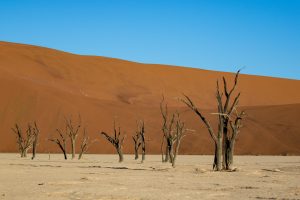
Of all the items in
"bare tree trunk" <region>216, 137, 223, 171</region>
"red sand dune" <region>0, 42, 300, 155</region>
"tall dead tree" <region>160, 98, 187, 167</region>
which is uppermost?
"red sand dune" <region>0, 42, 300, 155</region>

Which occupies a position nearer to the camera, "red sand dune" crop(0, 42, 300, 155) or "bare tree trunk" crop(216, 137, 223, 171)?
"bare tree trunk" crop(216, 137, 223, 171)

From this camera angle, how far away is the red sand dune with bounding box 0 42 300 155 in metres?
56.1

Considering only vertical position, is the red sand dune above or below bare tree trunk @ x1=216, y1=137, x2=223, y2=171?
above

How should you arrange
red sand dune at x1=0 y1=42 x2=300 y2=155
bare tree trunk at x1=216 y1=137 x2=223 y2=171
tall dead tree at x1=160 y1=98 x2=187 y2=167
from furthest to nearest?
1. red sand dune at x1=0 y1=42 x2=300 y2=155
2. tall dead tree at x1=160 y1=98 x2=187 y2=167
3. bare tree trunk at x1=216 y1=137 x2=223 y2=171

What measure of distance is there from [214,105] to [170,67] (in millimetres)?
26981

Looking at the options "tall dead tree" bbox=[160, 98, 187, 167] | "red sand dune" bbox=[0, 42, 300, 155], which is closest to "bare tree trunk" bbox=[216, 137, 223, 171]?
"tall dead tree" bbox=[160, 98, 187, 167]

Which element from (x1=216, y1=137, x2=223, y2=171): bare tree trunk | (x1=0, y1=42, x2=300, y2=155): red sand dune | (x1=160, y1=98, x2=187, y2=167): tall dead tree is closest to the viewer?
(x1=216, y1=137, x2=223, y2=171): bare tree trunk

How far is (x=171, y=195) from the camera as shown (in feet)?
38.5

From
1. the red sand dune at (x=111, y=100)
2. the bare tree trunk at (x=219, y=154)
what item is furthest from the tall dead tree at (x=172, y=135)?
the red sand dune at (x=111, y=100)

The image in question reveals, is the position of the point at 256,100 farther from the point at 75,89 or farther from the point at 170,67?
the point at 75,89

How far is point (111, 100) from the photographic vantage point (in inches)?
2822

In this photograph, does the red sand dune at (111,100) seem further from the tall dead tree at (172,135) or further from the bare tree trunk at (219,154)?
the bare tree trunk at (219,154)

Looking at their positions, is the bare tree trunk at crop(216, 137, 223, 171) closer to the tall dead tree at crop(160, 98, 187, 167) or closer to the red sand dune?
the tall dead tree at crop(160, 98, 187, 167)

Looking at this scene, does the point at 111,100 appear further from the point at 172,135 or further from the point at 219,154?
the point at 219,154
